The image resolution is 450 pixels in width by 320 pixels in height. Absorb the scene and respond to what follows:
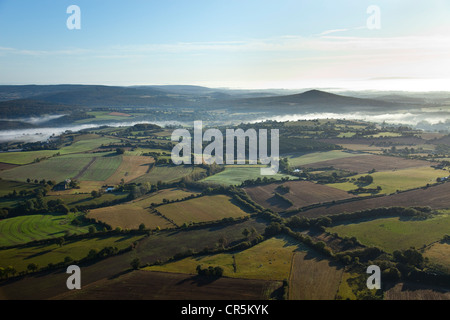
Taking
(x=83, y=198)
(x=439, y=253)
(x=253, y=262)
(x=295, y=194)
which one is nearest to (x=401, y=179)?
(x=295, y=194)

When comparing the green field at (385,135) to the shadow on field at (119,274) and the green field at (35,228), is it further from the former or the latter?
the shadow on field at (119,274)

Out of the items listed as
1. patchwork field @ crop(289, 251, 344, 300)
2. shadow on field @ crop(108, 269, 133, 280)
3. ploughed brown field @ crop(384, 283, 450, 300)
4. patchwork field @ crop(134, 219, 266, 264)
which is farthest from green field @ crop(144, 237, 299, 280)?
ploughed brown field @ crop(384, 283, 450, 300)

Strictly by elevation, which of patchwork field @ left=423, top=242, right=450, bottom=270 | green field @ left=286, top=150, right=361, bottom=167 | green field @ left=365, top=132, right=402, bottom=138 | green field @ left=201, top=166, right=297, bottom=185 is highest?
green field @ left=365, top=132, right=402, bottom=138

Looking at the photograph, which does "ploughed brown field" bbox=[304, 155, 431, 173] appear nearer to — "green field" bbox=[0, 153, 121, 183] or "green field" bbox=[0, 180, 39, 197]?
"green field" bbox=[0, 153, 121, 183]

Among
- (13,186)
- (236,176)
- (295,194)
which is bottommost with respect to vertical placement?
(295,194)

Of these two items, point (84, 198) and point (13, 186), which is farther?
point (13, 186)

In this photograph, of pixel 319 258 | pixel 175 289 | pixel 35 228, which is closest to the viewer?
pixel 175 289

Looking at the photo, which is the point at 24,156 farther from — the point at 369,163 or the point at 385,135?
the point at 385,135

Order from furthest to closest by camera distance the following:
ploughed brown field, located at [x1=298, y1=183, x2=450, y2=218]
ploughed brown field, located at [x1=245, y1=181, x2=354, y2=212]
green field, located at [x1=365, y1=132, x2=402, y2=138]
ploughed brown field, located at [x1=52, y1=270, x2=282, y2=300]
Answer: green field, located at [x1=365, y1=132, x2=402, y2=138] → ploughed brown field, located at [x1=245, y1=181, x2=354, y2=212] → ploughed brown field, located at [x1=298, y1=183, x2=450, y2=218] → ploughed brown field, located at [x1=52, y1=270, x2=282, y2=300]
